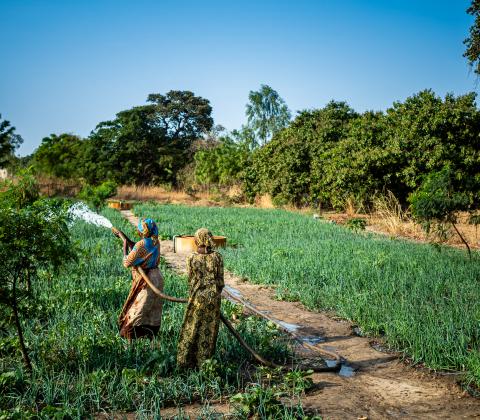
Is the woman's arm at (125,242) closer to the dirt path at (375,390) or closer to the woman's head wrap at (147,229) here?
the woman's head wrap at (147,229)

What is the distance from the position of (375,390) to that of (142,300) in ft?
7.84

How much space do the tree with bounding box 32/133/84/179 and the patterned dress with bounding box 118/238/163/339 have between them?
3605 cm

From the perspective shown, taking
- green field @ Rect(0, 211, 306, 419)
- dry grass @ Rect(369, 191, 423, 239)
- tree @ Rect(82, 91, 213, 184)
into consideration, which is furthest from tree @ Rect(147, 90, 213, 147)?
green field @ Rect(0, 211, 306, 419)

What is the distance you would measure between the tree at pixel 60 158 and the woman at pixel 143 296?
36.0m

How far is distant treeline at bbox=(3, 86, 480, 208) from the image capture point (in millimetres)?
17047

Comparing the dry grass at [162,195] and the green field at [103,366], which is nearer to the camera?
the green field at [103,366]

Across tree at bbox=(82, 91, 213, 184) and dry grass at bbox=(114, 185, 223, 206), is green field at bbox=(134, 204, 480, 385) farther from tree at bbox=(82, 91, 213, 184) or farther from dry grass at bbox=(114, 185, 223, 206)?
tree at bbox=(82, 91, 213, 184)

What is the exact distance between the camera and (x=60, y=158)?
42312 mm

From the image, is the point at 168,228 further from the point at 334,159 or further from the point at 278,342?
the point at 278,342

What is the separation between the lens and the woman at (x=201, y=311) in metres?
4.45

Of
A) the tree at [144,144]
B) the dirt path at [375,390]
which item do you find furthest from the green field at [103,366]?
the tree at [144,144]

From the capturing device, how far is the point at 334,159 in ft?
65.8

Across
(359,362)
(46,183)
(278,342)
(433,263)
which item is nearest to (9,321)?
(278,342)

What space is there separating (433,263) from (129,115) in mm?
→ 34967
